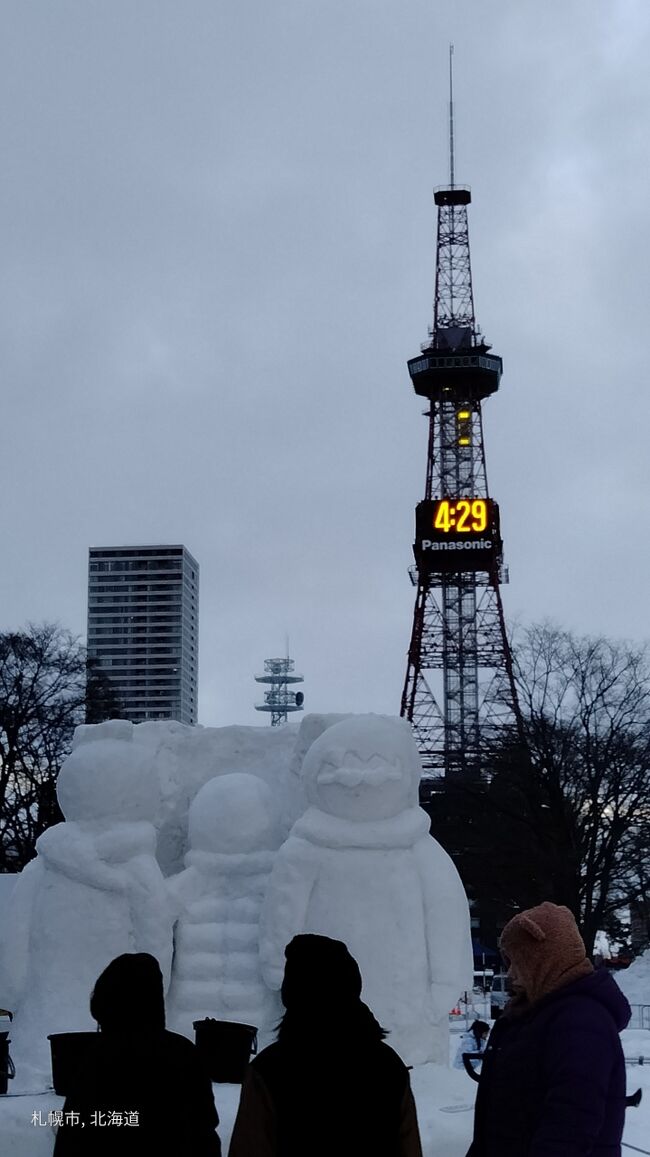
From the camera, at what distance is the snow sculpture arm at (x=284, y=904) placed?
22.7 ft

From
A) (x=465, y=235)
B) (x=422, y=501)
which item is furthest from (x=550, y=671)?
(x=465, y=235)

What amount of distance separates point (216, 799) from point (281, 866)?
0.87 meters

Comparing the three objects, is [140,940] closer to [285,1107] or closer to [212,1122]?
[212,1122]

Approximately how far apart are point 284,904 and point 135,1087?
4.14 metres

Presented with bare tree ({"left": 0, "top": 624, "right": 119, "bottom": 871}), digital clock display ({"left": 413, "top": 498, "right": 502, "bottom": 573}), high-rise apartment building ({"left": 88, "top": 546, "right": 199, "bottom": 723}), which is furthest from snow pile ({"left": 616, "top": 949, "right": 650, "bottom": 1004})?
high-rise apartment building ({"left": 88, "top": 546, "right": 199, "bottom": 723})

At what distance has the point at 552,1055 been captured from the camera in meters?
2.71

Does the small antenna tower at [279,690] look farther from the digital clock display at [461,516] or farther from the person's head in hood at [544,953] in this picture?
the person's head in hood at [544,953]

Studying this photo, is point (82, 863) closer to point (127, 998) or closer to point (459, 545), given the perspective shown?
point (127, 998)

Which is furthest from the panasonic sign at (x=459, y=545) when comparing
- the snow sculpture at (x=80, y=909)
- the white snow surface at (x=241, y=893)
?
the snow sculpture at (x=80, y=909)

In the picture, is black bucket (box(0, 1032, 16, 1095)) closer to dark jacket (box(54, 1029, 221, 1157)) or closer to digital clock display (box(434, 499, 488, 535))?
dark jacket (box(54, 1029, 221, 1157))

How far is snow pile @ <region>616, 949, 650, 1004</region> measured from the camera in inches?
812

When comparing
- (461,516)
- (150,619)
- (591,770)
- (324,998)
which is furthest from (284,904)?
(150,619)

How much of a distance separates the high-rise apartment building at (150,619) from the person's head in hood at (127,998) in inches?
2629

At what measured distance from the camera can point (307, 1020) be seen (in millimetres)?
2516
